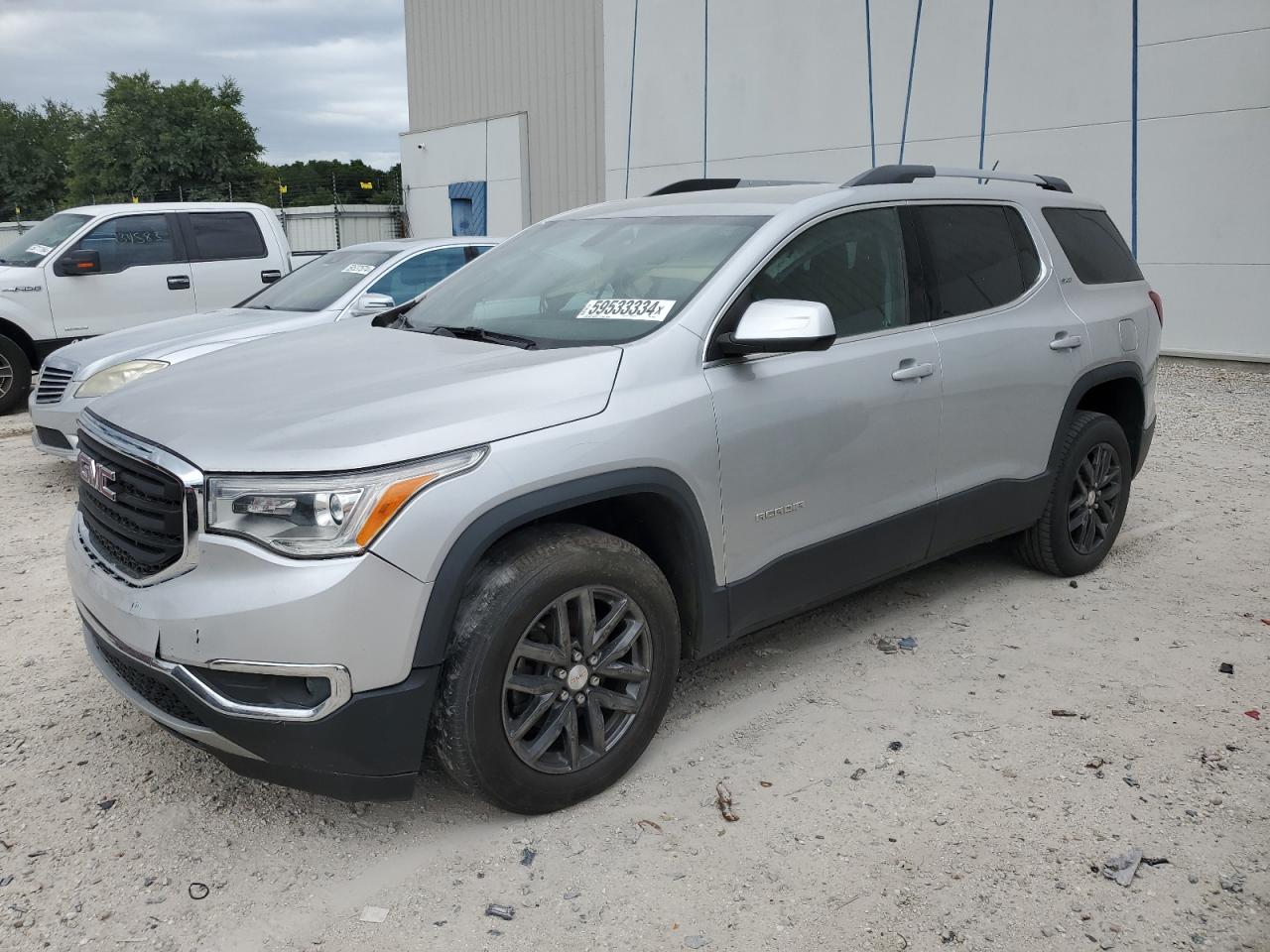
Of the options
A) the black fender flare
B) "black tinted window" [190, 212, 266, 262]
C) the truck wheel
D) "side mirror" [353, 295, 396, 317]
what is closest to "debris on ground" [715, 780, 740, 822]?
the truck wheel

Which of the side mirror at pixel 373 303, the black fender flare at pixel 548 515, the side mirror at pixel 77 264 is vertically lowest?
the black fender flare at pixel 548 515

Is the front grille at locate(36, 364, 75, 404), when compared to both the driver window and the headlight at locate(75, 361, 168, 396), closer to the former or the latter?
the headlight at locate(75, 361, 168, 396)

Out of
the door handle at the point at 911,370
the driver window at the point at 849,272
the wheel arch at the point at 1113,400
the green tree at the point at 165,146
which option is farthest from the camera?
the green tree at the point at 165,146

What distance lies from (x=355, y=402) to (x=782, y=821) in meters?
1.73

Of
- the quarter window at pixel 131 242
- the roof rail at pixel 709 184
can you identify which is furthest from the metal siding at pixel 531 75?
the roof rail at pixel 709 184

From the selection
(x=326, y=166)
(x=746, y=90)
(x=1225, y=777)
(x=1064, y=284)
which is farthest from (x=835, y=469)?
(x=326, y=166)

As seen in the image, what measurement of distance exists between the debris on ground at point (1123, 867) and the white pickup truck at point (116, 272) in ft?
31.6

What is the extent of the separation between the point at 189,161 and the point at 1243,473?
2439 inches

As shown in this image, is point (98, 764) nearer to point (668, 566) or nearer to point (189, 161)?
point (668, 566)

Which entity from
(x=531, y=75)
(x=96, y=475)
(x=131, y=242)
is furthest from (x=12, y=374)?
(x=531, y=75)

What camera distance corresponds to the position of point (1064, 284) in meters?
4.84

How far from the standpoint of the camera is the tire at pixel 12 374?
988 centimetres

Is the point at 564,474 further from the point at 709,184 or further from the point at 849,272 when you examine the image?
the point at 709,184

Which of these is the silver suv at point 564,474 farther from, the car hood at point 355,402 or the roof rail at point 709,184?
the roof rail at point 709,184
